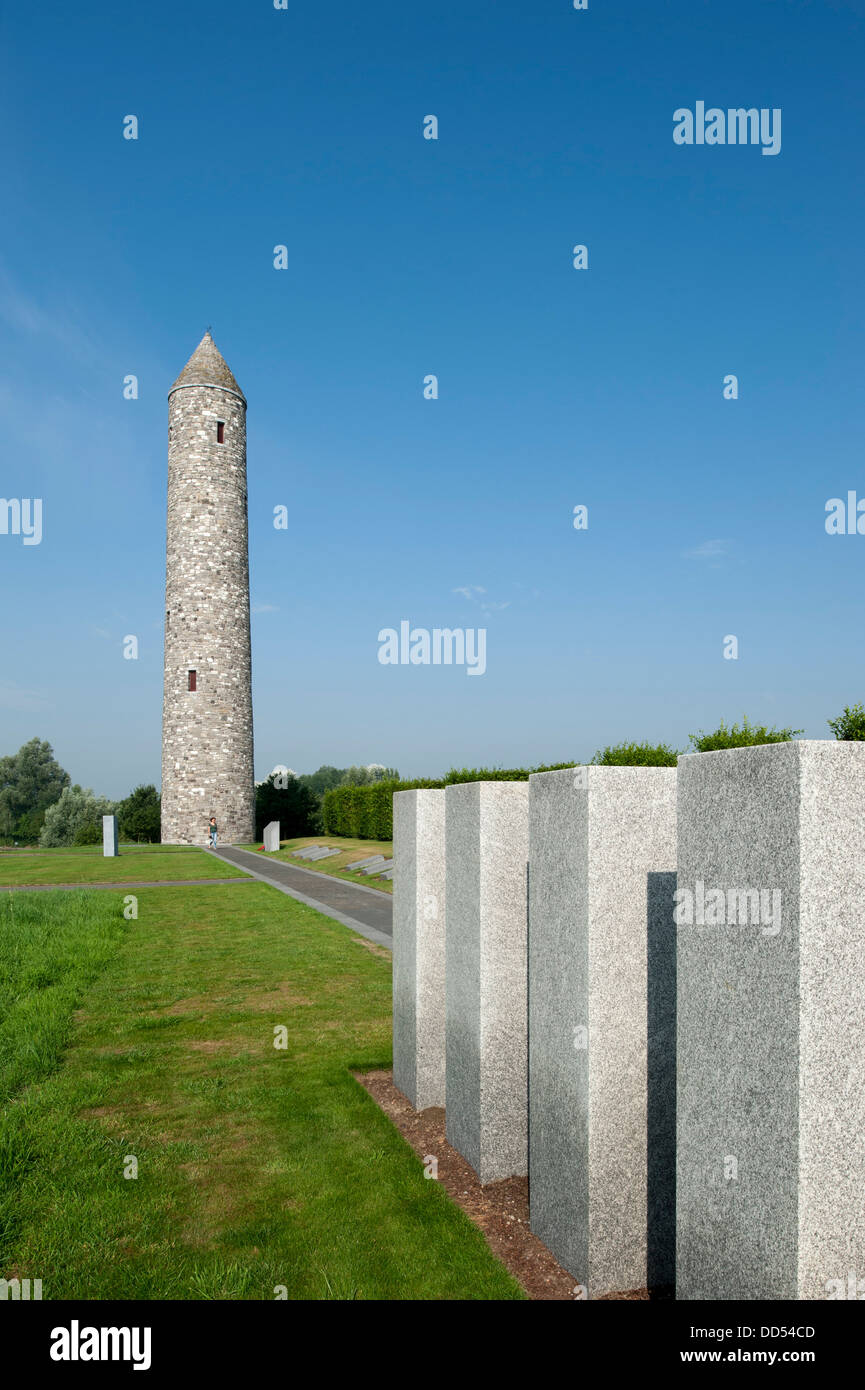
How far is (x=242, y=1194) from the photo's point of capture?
457 cm

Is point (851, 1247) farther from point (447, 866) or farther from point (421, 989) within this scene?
point (421, 989)

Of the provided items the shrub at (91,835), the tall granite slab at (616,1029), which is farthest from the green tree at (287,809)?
the tall granite slab at (616,1029)

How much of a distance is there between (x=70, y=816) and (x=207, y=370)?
35752 mm

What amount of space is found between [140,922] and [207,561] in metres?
27.6

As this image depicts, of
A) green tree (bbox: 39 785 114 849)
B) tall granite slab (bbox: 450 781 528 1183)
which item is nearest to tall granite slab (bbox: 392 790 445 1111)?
tall granite slab (bbox: 450 781 528 1183)

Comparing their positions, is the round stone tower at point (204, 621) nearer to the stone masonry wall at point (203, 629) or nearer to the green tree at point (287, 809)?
the stone masonry wall at point (203, 629)

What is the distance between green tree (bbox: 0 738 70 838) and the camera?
76.0m

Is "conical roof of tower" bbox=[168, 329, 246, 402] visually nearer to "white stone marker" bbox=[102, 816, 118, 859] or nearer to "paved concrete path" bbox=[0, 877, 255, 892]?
"white stone marker" bbox=[102, 816, 118, 859]

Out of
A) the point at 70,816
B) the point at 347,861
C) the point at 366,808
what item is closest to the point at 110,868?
the point at 347,861

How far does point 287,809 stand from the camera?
46062 millimetres

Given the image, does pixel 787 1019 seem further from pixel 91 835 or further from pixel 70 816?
pixel 70 816

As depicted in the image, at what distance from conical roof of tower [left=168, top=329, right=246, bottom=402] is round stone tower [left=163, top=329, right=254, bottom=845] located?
7cm

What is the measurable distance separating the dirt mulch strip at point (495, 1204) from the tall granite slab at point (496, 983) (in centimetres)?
13
